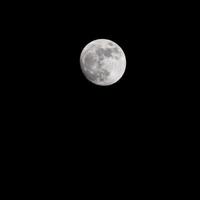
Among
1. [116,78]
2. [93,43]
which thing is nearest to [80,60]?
[93,43]

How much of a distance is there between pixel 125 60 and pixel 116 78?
0.38 m

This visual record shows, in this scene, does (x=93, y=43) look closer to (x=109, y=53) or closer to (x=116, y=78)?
(x=109, y=53)

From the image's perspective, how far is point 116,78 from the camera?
5168mm

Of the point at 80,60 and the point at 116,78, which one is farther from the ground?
the point at 80,60

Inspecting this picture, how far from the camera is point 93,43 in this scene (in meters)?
5.22

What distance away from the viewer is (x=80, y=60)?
17.3 feet

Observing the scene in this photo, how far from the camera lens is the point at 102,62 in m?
4.99

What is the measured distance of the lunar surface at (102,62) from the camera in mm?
5008

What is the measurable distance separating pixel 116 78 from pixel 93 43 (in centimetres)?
70

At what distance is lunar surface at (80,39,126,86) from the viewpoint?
16.4 ft

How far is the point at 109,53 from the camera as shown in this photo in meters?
5.07

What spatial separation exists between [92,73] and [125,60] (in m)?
0.65

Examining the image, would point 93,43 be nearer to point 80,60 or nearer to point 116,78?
point 80,60

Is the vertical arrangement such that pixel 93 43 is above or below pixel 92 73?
above
